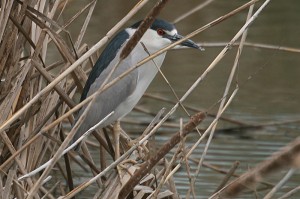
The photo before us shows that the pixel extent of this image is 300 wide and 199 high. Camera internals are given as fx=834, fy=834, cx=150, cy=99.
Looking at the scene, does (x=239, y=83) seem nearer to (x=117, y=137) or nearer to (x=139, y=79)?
(x=139, y=79)

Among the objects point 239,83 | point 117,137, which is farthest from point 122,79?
point 239,83

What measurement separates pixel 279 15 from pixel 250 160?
5093 mm

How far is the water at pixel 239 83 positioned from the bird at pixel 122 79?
23.1 inches

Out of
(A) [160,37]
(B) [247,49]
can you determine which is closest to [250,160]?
(A) [160,37]

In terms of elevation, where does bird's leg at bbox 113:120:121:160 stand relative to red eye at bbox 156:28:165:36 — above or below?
below

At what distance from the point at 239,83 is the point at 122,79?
10.6 ft

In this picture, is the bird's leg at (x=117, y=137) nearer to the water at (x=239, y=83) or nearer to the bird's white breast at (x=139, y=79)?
the bird's white breast at (x=139, y=79)

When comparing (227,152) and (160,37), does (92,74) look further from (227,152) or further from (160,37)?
(227,152)

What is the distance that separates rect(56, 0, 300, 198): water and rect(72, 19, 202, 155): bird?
587mm

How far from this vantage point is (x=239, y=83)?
23.6 ft

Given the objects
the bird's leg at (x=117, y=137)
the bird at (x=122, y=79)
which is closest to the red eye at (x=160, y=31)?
the bird at (x=122, y=79)

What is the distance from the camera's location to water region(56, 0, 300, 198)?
545 cm

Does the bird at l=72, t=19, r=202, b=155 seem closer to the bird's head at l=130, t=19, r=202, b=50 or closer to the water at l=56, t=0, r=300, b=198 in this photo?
the bird's head at l=130, t=19, r=202, b=50

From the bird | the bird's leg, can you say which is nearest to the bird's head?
the bird
